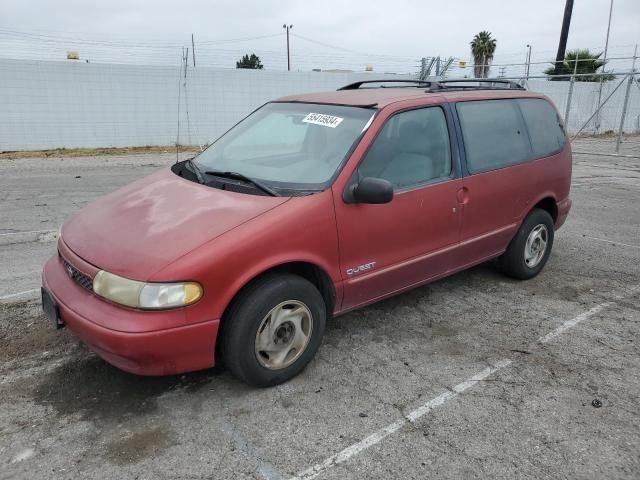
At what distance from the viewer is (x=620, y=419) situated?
291 centimetres

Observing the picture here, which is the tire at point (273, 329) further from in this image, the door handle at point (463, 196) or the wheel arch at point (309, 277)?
the door handle at point (463, 196)

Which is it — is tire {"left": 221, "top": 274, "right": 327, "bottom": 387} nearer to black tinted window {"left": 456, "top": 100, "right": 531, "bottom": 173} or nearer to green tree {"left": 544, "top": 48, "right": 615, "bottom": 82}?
black tinted window {"left": 456, "top": 100, "right": 531, "bottom": 173}

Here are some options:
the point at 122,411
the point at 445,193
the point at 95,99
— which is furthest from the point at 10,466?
the point at 95,99

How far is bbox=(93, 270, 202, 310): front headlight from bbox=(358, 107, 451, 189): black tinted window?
1374mm

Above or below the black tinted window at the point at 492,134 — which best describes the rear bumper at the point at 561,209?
below

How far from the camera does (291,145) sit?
392 cm

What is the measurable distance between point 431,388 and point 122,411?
1.80 m

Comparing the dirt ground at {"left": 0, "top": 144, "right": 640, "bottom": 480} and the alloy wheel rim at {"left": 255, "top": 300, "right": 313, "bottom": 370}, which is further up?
the alloy wheel rim at {"left": 255, "top": 300, "right": 313, "bottom": 370}

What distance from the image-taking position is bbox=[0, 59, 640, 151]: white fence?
→ 14.9m

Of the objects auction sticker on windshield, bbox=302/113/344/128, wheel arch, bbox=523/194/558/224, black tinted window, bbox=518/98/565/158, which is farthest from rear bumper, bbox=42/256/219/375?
black tinted window, bbox=518/98/565/158

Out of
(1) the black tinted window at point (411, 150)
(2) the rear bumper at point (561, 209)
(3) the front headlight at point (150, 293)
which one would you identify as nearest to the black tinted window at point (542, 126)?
(2) the rear bumper at point (561, 209)

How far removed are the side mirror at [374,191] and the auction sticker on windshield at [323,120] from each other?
63 cm

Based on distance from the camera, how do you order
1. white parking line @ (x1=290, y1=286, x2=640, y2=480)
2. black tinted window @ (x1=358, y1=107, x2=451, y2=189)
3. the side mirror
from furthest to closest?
black tinted window @ (x1=358, y1=107, x2=451, y2=189) < the side mirror < white parking line @ (x1=290, y1=286, x2=640, y2=480)

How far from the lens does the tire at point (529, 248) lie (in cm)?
481
